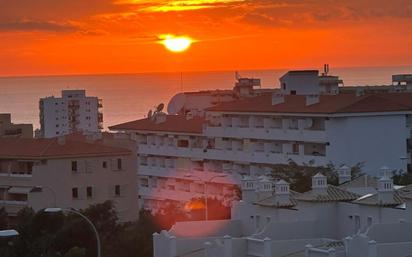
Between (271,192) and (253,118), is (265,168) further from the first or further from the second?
(271,192)

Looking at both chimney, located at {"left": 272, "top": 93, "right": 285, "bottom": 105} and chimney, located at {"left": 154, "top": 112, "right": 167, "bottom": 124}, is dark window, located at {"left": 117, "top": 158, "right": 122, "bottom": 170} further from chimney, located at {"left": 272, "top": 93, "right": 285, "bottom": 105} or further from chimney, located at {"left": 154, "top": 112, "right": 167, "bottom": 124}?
chimney, located at {"left": 154, "top": 112, "right": 167, "bottom": 124}

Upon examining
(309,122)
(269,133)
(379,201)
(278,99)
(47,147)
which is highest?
(278,99)

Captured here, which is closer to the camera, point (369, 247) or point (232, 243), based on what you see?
point (369, 247)

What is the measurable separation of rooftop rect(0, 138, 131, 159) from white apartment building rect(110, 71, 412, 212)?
36.0 feet

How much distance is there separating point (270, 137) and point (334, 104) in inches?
241

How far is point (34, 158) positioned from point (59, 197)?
117 inches

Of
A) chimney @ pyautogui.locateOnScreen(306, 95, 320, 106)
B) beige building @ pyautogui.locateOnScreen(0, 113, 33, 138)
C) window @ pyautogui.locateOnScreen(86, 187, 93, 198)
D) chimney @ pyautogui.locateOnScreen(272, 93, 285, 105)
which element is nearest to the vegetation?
window @ pyautogui.locateOnScreen(86, 187, 93, 198)

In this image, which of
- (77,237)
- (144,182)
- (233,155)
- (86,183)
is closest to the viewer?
(77,237)

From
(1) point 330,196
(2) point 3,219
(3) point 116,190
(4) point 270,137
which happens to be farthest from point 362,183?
(4) point 270,137

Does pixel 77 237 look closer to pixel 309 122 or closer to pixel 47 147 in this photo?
pixel 47 147

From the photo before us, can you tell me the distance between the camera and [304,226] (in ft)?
170

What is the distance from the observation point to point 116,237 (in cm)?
6856

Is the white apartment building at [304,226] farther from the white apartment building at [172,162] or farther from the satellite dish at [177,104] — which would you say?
the satellite dish at [177,104]

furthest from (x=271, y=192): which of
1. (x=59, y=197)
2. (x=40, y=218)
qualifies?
(x=59, y=197)
